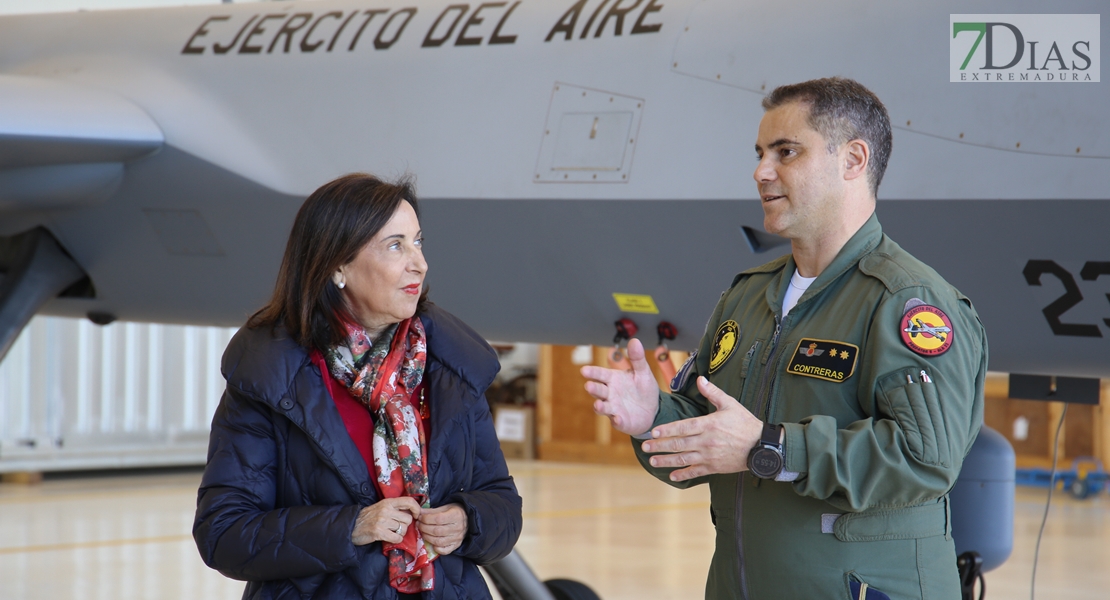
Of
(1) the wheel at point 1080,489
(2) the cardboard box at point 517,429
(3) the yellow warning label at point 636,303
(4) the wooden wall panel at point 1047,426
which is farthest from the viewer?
(2) the cardboard box at point 517,429

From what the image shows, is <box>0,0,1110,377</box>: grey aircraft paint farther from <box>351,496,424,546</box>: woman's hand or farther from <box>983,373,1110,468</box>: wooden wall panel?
<box>983,373,1110,468</box>: wooden wall panel

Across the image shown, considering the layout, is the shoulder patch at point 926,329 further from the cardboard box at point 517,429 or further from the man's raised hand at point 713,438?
the cardboard box at point 517,429

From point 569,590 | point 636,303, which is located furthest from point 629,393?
point 569,590

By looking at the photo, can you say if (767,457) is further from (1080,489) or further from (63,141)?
(1080,489)

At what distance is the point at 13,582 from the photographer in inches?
251

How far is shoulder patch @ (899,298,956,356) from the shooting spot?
1.62 metres

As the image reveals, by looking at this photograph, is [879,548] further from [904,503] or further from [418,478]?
[418,478]

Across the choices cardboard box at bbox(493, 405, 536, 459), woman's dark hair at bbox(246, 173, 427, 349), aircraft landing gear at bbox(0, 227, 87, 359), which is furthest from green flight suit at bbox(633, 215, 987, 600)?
cardboard box at bbox(493, 405, 536, 459)

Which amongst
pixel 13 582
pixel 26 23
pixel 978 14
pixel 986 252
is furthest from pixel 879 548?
pixel 13 582

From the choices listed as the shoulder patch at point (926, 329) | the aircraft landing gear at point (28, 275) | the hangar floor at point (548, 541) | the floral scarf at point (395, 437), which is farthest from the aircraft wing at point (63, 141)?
the shoulder patch at point (926, 329)

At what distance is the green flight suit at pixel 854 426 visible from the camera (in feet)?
5.22

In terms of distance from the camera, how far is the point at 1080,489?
33.3ft

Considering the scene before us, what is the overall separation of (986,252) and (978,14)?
62cm

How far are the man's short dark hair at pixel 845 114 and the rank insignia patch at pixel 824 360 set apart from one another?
0.29 metres
